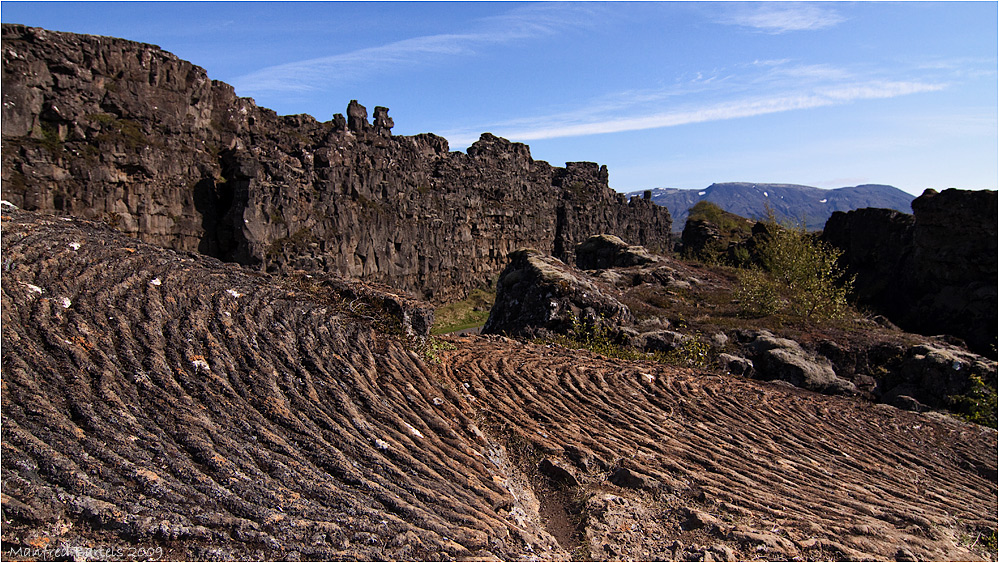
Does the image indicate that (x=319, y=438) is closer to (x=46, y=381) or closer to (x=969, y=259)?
(x=46, y=381)

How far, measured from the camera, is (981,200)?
35125 mm

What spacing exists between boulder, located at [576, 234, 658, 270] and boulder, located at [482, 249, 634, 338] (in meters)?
16.7

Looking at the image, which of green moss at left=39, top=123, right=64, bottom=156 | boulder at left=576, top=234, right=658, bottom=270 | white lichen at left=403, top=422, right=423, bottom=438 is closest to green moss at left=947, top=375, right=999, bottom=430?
white lichen at left=403, top=422, right=423, bottom=438

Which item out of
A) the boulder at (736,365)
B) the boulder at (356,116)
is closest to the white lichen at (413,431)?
the boulder at (736,365)

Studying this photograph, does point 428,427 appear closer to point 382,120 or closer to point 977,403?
point 977,403

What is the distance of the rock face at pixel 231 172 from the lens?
25.4 m

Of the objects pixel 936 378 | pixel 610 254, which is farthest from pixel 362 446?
pixel 610 254

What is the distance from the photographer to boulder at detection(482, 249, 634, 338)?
57.9ft

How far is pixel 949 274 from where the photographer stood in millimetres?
35781

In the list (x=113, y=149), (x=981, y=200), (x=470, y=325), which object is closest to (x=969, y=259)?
(x=981, y=200)

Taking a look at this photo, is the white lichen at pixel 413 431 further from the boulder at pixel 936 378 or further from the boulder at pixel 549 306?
the boulder at pixel 936 378

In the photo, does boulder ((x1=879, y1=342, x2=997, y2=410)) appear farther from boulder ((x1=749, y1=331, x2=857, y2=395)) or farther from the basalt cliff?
boulder ((x1=749, y1=331, x2=857, y2=395))

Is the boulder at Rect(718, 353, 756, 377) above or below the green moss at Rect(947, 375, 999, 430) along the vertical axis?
above

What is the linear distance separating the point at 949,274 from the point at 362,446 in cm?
4056
